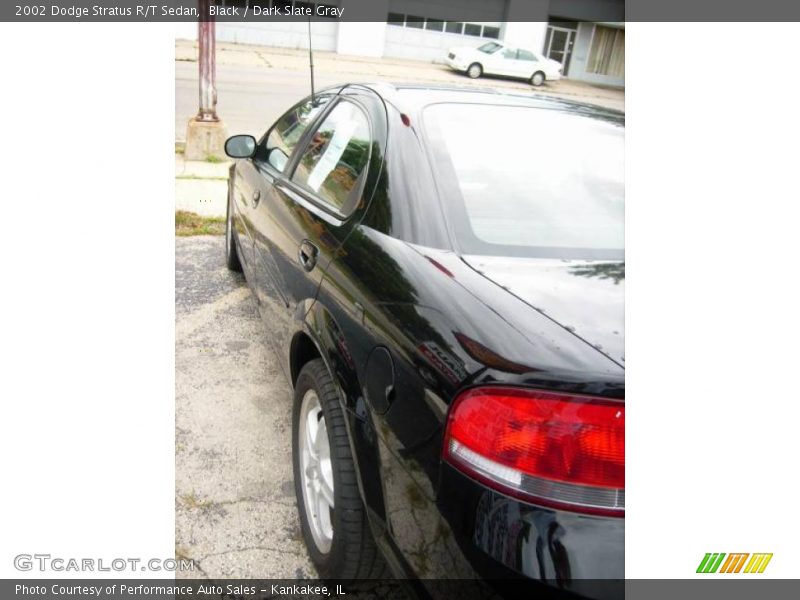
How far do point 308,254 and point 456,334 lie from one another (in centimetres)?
103

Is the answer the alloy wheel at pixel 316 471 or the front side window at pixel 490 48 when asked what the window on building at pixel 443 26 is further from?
the alloy wheel at pixel 316 471

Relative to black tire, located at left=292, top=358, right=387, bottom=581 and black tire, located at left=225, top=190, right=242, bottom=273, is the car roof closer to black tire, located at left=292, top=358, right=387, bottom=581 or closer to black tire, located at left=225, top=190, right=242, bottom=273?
black tire, located at left=292, top=358, right=387, bottom=581

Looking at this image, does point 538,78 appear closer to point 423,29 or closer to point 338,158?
point 423,29

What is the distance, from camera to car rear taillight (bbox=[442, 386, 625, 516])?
4.20 ft

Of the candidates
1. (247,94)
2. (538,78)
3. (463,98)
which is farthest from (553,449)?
(538,78)

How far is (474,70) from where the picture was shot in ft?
81.0

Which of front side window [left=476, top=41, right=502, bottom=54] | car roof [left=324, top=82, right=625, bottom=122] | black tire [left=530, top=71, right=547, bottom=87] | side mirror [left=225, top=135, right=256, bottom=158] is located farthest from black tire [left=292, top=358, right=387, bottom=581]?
black tire [left=530, top=71, right=547, bottom=87]

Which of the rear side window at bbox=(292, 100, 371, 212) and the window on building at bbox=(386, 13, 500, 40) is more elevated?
the window on building at bbox=(386, 13, 500, 40)

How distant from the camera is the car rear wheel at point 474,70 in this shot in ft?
80.7

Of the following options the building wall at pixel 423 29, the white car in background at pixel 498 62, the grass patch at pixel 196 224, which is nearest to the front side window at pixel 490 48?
the white car in background at pixel 498 62

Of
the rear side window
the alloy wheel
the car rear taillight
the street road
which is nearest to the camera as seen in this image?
the car rear taillight

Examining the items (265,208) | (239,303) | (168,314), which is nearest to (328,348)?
(168,314)

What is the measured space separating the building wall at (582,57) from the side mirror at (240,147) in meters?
28.1

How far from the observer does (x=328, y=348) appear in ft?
6.76
